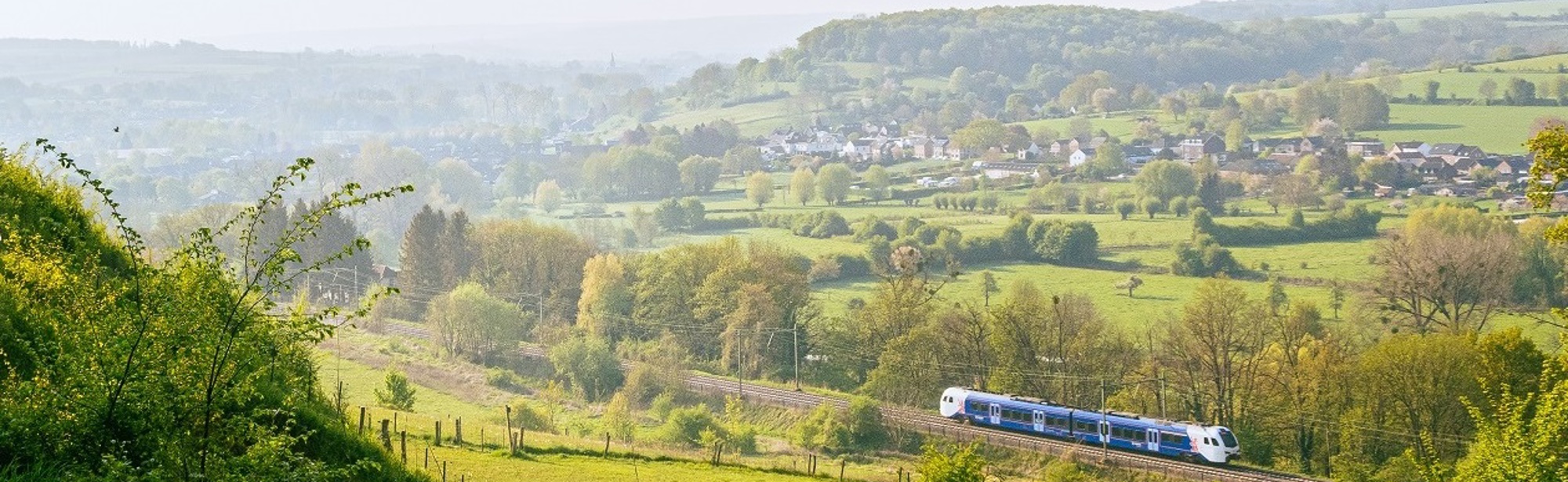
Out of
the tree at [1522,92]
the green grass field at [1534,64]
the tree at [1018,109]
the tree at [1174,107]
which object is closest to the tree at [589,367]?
the tree at [1522,92]

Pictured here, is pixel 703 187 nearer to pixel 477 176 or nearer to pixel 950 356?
pixel 477 176

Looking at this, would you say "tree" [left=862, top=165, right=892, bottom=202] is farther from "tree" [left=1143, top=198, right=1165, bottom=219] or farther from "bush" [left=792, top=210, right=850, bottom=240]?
"tree" [left=1143, top=198, right=1165, bottom=219]

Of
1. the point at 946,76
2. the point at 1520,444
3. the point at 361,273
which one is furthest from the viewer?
the point at 946,76

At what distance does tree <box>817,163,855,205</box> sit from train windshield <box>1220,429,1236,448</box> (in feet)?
158

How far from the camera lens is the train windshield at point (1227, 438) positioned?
98.2 feet

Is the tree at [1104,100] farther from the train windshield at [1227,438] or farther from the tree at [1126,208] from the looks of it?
the train windshield at [1227,438]

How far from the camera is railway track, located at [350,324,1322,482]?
29.4 metres

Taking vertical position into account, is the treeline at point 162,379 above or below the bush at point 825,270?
above

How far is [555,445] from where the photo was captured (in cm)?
2439

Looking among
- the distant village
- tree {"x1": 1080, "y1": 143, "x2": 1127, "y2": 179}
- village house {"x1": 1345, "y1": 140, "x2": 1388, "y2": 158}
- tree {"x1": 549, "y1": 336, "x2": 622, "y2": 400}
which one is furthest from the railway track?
village house {"x1": 1345, "y1": 140, "x2": 1388, "y2": 158}

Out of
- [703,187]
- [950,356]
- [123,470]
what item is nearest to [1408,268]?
[950,356]

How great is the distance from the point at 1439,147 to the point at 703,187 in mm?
44809

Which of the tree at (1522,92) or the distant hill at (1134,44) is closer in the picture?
the tree at (1522,92)

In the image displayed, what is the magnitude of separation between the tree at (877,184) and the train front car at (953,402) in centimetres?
4402
